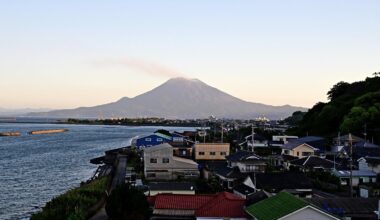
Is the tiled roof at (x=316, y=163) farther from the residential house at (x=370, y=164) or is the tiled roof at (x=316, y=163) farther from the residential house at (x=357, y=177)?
the residential house at (x=357, y=177)

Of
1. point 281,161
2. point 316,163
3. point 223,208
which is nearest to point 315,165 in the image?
point 316,163

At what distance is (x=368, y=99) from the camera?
1388 inches

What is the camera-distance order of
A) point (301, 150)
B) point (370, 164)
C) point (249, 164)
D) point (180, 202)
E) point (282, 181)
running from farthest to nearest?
point (301, 150) < point (249, 164) < point (370, 164) < point (282, 181) < point (180, 202)

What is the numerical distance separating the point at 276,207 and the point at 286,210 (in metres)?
0.41

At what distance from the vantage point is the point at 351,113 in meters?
33.5

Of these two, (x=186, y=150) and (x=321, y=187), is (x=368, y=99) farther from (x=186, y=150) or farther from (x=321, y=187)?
(x=321, y=187)

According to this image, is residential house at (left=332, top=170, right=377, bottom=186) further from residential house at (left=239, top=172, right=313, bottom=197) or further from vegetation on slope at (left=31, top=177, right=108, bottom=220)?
vegetation on slope at (left=31, top=177, right=108, bottom=220)

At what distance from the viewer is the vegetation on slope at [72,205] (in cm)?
1133

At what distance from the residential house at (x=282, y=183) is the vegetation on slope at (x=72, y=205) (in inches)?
186

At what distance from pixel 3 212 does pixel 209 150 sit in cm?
1255

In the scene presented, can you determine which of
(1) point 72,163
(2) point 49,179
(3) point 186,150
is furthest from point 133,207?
(1) point 72,163

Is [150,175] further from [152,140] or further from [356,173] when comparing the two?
[152,140]

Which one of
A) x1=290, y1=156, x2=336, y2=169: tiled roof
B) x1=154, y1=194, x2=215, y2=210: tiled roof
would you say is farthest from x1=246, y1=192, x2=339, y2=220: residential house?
x1=290, y1=156, x2=336, y2=169: tiled roof

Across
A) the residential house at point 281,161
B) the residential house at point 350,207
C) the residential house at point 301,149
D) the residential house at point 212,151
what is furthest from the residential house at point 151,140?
the residential house at point 350,207
